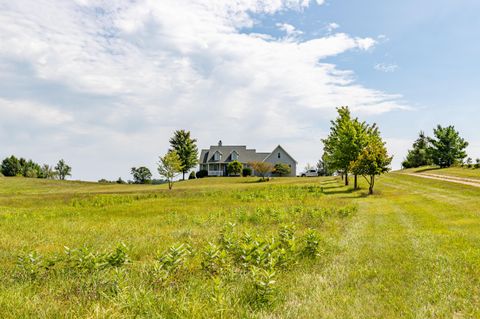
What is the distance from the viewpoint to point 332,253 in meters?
9.60

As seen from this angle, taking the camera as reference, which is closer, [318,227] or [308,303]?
[308,303]

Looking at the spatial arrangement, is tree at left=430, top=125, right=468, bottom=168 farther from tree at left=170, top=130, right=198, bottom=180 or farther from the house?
tree at left=170, top=130, right=198, bottom=180

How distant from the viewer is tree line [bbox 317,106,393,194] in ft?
116

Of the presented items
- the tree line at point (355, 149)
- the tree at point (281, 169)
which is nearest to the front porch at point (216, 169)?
the tree at point (281, 169)

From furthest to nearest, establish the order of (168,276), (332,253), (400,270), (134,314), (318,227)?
(318,227) → (332,253) → (400,270) → (168,276) → (134,314)

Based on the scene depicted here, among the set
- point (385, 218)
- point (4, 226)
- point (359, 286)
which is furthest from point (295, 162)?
point (359, 286)

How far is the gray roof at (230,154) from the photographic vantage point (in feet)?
283

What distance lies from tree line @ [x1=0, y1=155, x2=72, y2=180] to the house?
50.3 meters

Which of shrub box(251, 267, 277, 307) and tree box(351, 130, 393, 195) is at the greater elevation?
tree box(351, 130, 393, 195)

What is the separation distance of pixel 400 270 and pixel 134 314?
6056 millimetres

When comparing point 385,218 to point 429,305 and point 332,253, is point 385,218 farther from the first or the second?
point 429,305

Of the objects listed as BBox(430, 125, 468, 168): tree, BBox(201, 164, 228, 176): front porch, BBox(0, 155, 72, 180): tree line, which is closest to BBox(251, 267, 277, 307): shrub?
BBox(430, 125, 468, 168): tree

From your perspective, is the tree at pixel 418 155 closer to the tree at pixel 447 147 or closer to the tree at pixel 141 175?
the tree at pixel 447 147

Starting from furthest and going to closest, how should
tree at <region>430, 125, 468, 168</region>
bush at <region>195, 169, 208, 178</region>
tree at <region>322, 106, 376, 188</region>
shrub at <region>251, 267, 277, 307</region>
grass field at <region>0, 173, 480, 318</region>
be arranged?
bush at <region>195, 169, 208, 178</region>
tree at <region>430, 125, 468, 168</region>
tree at <region>322, 106, 376, 188</region>
shrub at <region>251, 267, 277, 307</region>
grass field at <region>0, 173, 480, 318</region>
